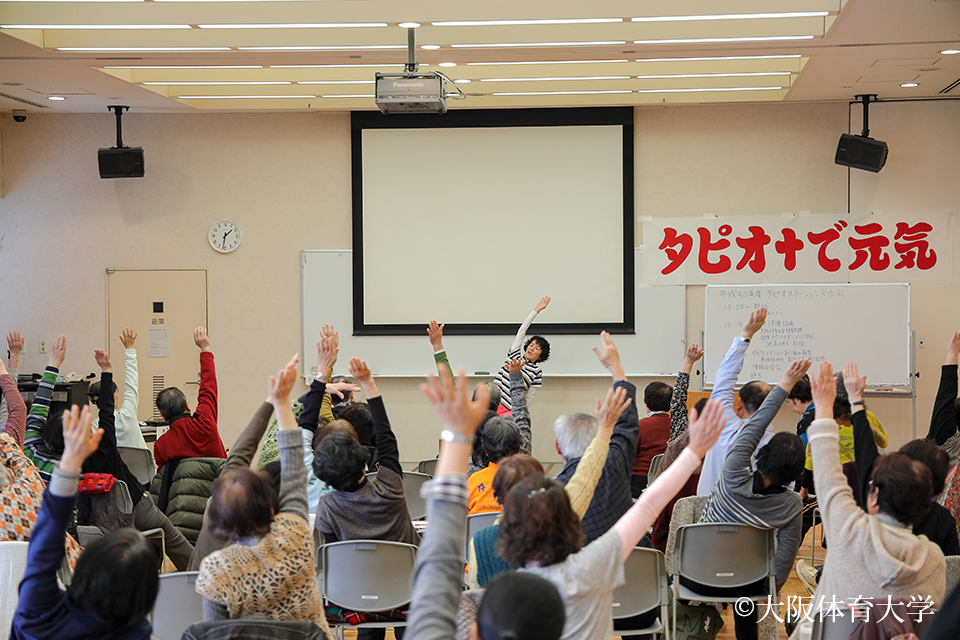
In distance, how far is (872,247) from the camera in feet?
24.5

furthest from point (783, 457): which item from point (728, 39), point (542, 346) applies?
point (542, 346)

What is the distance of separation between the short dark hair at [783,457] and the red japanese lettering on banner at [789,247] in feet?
15.7

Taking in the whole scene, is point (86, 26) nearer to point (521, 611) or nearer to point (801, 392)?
point (801, 392)

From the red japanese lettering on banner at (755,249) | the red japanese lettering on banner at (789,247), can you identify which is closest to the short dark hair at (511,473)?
the red japanese lettering on banner at (755,249)

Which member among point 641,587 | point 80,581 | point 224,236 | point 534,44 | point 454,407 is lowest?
A: point 641,587

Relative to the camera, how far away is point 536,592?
1328 millimetres

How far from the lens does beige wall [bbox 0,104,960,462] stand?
768cm

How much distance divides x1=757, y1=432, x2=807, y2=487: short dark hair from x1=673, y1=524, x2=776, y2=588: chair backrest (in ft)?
0.90

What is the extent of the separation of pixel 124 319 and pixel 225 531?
6.72m

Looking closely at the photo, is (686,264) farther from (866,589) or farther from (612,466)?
(866,589)

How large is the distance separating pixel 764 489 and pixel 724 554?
306 millimetres

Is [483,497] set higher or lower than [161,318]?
lower

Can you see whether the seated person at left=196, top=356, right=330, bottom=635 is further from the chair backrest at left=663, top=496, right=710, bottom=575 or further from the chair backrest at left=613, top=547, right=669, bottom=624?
the chair backrest at left=663, top=496, right=710, bottom=575

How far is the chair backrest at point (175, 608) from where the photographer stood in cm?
272
